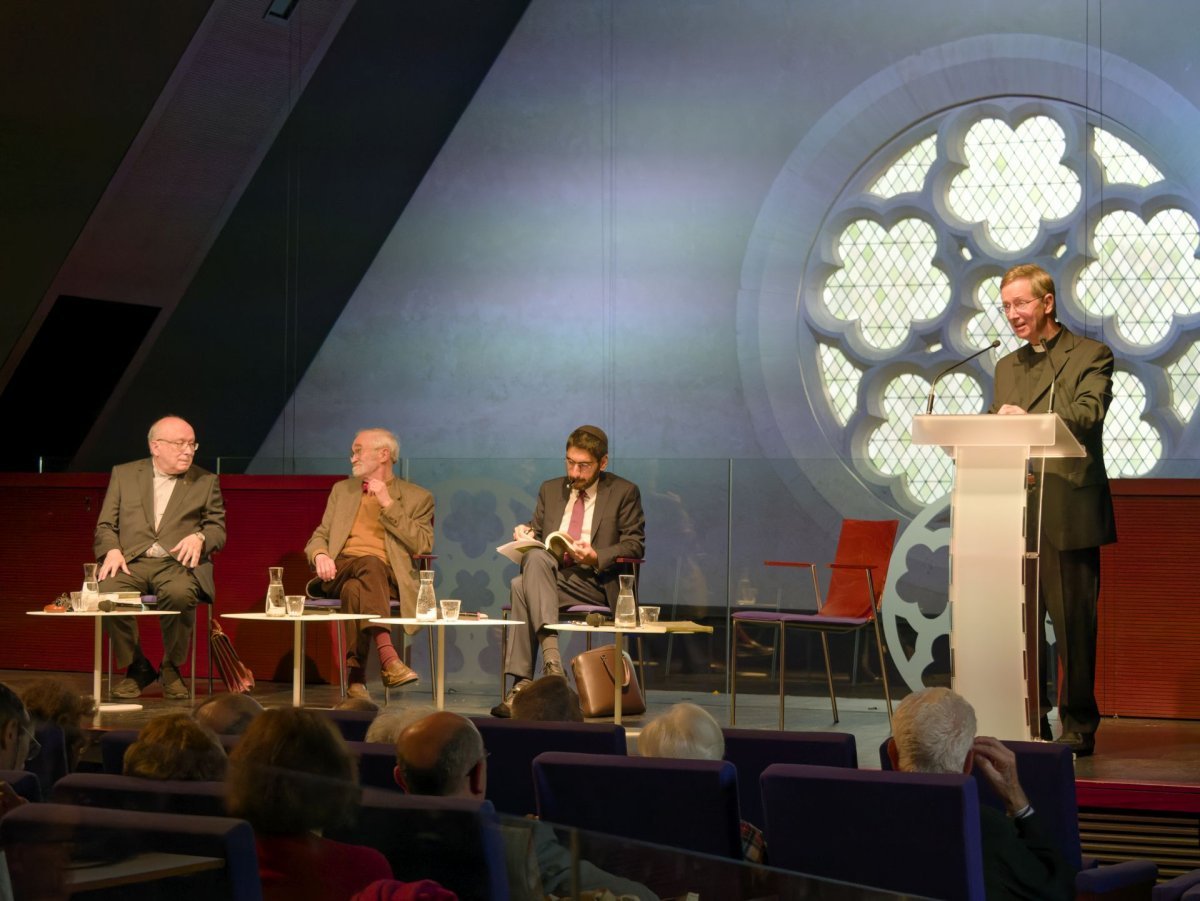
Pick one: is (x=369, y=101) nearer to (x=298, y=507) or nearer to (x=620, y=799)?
(x=298, y=507)

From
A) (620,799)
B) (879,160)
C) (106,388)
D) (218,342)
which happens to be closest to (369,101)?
(218,342)

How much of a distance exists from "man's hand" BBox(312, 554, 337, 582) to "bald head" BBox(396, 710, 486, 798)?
4016 millimetres

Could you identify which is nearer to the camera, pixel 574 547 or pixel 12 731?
pixel 12 731

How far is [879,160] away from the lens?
8680 millimetres

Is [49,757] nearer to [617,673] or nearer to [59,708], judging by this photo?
[59,708]

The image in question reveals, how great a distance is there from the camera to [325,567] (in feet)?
20.4

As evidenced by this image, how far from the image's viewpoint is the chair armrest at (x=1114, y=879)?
9.23 feet

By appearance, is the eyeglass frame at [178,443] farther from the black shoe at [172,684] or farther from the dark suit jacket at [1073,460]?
the dark suit jacket at [1073,460]

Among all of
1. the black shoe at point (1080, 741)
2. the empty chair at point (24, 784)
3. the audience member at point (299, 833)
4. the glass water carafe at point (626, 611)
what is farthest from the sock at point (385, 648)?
the audience member at point (299, 833)

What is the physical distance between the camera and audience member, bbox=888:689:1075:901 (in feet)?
8.24

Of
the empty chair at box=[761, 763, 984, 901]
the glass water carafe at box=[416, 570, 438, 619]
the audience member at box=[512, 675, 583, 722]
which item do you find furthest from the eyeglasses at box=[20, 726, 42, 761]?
the glass water carafe at box=[416, 570, 438, 619]

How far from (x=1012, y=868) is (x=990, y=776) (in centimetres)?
21

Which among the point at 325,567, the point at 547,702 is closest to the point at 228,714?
the point at 547,702

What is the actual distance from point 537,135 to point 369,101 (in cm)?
104
